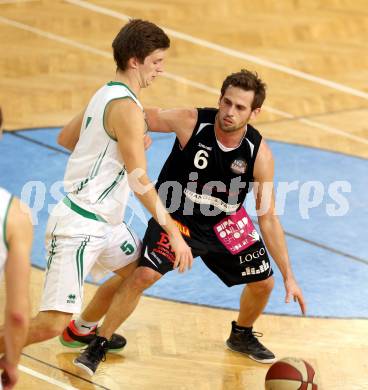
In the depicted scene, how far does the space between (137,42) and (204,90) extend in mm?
7285

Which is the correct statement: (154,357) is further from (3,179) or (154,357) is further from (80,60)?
(80,60)

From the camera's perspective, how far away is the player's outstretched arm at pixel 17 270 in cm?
452

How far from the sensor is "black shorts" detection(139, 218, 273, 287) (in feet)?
22.8

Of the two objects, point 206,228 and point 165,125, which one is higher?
point 165,125

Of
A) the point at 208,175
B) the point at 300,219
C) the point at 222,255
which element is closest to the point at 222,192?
the point at 208,175

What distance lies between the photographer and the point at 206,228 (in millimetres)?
7098

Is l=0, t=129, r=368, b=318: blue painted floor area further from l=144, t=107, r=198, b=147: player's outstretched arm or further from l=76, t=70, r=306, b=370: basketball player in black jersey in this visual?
l=144, t=107, r=198, b=147: player's outstretched arm

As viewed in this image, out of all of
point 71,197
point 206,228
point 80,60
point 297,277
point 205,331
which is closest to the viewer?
point 71,197

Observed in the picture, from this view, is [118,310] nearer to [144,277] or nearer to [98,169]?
[144,277]

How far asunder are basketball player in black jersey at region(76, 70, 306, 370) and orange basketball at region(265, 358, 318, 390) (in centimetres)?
43

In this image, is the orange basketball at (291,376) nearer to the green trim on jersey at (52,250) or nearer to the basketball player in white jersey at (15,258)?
the green trim on jersey at (52,250)

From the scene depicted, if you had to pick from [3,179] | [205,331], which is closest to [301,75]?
[3,179]

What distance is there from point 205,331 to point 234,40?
29.1ft

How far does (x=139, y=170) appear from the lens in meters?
6.18
